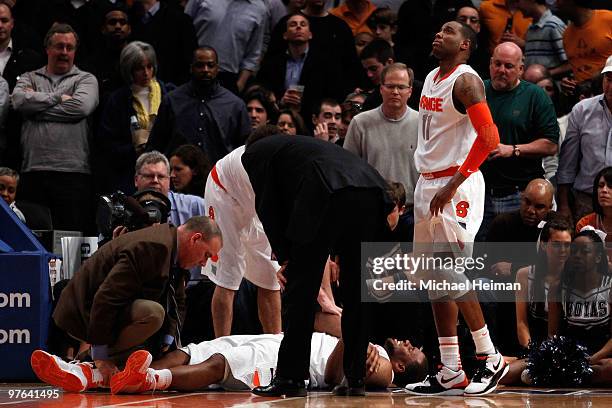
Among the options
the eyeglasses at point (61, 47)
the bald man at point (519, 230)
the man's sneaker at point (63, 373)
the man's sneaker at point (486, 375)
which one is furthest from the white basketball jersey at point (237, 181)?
the eyeglasses at point (61, 47)

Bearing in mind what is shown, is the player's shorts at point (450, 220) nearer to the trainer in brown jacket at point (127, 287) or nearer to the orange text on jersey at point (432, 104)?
the orange text on jersey at point (432, 104)

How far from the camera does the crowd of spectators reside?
9766 mm

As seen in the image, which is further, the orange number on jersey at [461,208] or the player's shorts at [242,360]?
the player's shorts at [242,360]

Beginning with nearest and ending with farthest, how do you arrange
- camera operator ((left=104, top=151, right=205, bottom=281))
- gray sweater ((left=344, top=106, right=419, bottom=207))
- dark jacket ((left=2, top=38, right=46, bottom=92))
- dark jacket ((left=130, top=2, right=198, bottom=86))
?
1. camera operator ((left=104, top=151, right=205, bottom=281))
2. gray sweater ((left=344, top=106, right=419, bottom=207))
3. dark jacket ((left=2, top=38, right=46, bottom=92))
4. dark jacket ((left=130, top=2, right=198, bottom=86))

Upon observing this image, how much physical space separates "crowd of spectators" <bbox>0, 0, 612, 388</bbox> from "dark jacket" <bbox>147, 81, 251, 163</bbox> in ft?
0.05

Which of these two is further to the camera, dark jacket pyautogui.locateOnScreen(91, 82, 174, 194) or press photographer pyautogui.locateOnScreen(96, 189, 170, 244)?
dark jacket pyautogui.locateOnScreen(91, 82, 174, 194)

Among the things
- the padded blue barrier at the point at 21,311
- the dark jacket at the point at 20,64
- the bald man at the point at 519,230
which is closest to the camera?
the padded blue barrier at the point at 21,311

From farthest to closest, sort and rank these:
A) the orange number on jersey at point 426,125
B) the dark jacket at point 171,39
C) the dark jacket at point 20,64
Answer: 1. the dark jacket at point 171,39
2. the dark jacket at point 20,64
3. the orange number on jersey at point 426,125

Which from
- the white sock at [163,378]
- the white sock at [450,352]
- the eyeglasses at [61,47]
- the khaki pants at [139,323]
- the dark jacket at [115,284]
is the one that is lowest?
the white sock at [163,378]

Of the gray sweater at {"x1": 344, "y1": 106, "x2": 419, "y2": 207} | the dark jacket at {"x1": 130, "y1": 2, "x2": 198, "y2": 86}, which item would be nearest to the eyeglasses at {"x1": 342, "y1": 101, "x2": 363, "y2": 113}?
the gray sweater at {"x1": 344, "y1": 106, "x2": 419, "y2": 207}

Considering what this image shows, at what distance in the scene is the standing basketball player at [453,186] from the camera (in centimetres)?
745

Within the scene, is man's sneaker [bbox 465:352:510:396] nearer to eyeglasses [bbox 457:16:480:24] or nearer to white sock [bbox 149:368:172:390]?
white sock [bbox 149:368:172:390]

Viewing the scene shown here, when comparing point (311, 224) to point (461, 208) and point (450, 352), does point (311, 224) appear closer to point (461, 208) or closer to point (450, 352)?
point (461, 208)

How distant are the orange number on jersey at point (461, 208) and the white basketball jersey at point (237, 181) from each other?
1.75 m
